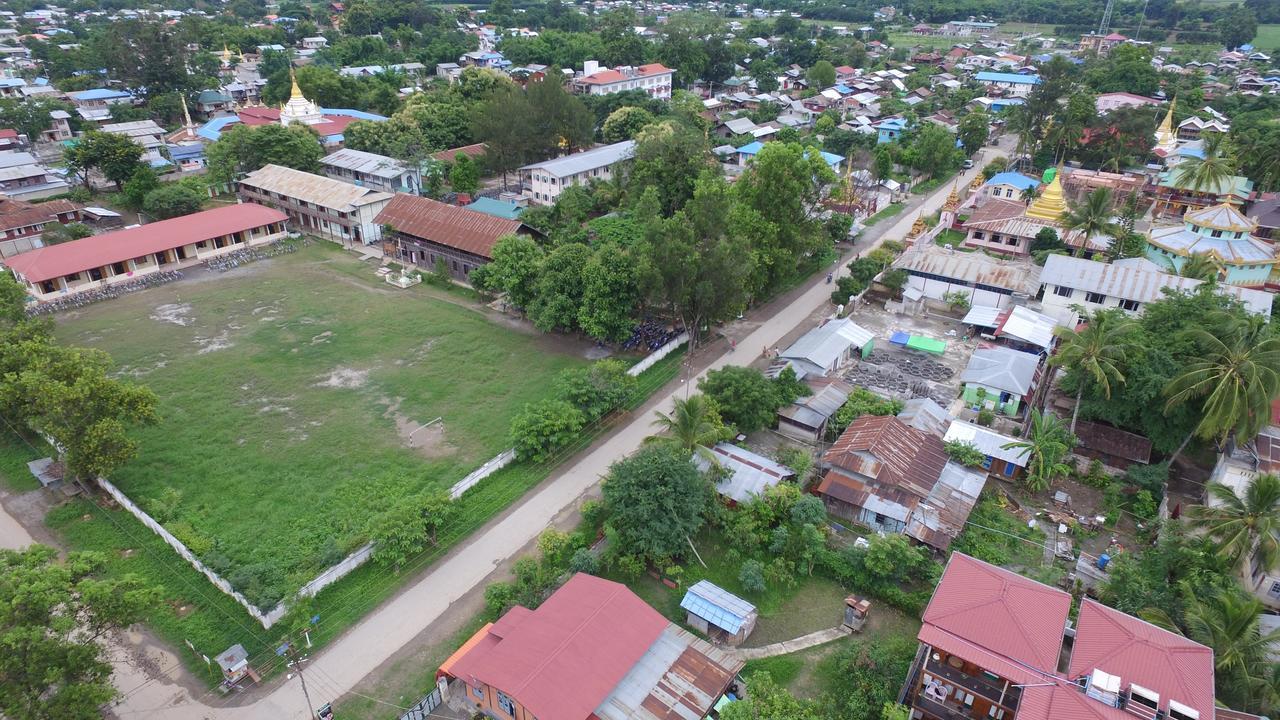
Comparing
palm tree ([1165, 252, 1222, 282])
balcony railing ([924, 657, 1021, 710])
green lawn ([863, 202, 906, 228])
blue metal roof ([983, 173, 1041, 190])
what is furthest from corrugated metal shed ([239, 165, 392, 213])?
palm tree ([1165, 252, 1222, 282])

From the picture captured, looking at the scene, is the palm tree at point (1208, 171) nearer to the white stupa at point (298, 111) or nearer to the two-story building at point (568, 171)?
the two-story building at point (568, 171)

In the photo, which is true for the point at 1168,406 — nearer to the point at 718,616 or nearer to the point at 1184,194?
the point at 718,616

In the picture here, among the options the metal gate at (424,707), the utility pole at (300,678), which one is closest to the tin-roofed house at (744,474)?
the metal gate at (424,707)

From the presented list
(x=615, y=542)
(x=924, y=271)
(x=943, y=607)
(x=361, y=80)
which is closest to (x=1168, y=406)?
(x=943, y=607)

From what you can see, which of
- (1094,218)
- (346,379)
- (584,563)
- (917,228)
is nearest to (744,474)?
(584,563)

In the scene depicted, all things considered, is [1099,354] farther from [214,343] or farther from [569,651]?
[214,343]
